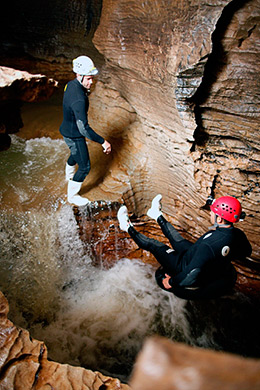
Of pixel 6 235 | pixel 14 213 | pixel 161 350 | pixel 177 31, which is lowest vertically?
pixel 6 235

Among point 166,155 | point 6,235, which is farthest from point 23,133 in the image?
point 166,155

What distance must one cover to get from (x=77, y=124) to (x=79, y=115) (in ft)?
0.49

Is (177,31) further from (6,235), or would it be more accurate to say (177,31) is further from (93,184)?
(6,235)

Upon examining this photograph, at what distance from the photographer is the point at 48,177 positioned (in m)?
5.25

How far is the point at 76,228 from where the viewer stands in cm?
481

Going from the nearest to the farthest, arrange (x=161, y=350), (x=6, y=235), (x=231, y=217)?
(x=161, y=350), (x=231, y=217), (x=6, y=235)

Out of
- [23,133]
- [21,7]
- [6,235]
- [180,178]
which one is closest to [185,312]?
[180,178]

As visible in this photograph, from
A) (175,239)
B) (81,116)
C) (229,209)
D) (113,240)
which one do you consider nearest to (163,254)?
(175,239)

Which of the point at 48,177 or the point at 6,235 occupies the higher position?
the point at 48,177

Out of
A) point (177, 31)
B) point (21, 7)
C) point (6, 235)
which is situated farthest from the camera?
point (21, 7)

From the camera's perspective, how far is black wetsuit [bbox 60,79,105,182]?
3652mm

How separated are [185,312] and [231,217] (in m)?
2.89

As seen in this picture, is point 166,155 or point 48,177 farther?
point 48,177

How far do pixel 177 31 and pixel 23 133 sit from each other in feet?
14.5
